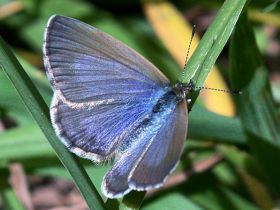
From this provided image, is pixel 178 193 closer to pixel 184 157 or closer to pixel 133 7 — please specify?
pixel 184 157

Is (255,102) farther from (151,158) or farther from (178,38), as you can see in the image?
(178,38)

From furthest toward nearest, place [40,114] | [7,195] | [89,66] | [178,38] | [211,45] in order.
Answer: [178,38] < [7,195] < [89,66] < [211,45] < [40,114]

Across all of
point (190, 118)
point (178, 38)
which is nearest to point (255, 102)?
point (190, 118)

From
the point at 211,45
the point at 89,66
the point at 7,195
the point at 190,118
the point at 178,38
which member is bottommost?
the point at 7,195

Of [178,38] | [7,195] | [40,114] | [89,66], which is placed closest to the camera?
[40,114]

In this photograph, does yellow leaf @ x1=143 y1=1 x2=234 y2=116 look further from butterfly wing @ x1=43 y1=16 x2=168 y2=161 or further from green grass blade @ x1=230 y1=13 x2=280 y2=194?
butterfly wing @ x1=43 y1=16 x2=168 y2=161

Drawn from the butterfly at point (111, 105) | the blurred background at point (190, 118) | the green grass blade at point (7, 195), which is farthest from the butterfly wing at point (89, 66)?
the green grass blade at point (7, 195)

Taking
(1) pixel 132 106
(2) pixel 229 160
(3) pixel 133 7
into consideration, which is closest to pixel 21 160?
(1) pixel 132 106

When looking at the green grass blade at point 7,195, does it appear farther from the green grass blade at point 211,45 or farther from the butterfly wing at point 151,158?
the green grass blade at point 211,45

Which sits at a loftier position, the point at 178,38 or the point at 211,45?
the point at 211,45
